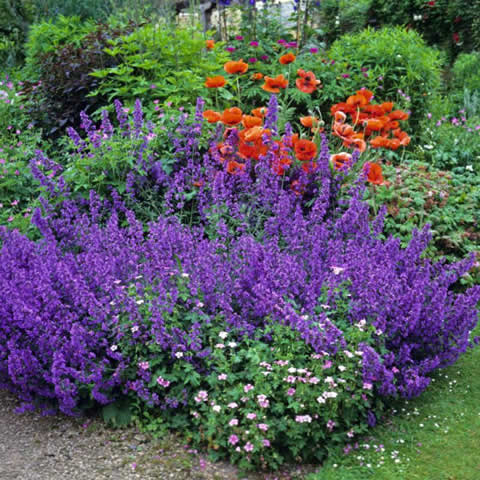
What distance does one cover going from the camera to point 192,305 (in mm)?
3316

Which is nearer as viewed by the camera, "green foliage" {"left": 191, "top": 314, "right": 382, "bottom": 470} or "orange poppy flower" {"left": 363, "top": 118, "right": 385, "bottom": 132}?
"green foliage" {"left": 191, "top": 314, "right": 382, "bottom": 470}

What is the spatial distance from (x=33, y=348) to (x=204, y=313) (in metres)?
0.92

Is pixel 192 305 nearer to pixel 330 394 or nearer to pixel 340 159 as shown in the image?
pixel 330 394

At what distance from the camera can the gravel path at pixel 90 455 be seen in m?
2.88

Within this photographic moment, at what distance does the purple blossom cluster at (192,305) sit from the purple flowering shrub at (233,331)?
1cm

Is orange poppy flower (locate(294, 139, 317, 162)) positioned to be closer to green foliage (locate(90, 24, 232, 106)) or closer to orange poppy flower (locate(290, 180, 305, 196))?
orange poppy flower (locate(290, 180, 305, 196))

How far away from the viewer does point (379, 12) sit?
39.6 ft

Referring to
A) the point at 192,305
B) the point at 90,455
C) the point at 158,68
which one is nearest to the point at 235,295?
the point at 192,305

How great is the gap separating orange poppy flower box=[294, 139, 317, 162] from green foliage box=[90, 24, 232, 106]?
5.15 ft

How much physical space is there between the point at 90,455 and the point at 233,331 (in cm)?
89

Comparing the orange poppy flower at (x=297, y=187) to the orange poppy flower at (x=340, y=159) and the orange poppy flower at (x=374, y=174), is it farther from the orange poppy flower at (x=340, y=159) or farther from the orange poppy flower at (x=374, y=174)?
the orange poppy flower at (x=374, y=174)

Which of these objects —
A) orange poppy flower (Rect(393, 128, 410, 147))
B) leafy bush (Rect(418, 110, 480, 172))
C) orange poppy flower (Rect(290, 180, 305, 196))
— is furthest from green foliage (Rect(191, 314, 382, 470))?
leafy bush (Rect(418, 110, 480, 172))

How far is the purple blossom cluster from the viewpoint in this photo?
3.07m

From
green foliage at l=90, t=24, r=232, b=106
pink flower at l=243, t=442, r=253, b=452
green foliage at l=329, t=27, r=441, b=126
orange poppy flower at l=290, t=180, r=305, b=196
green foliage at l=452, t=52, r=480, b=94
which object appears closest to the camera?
pink flower at l=243, t=442, r=253, b=452
